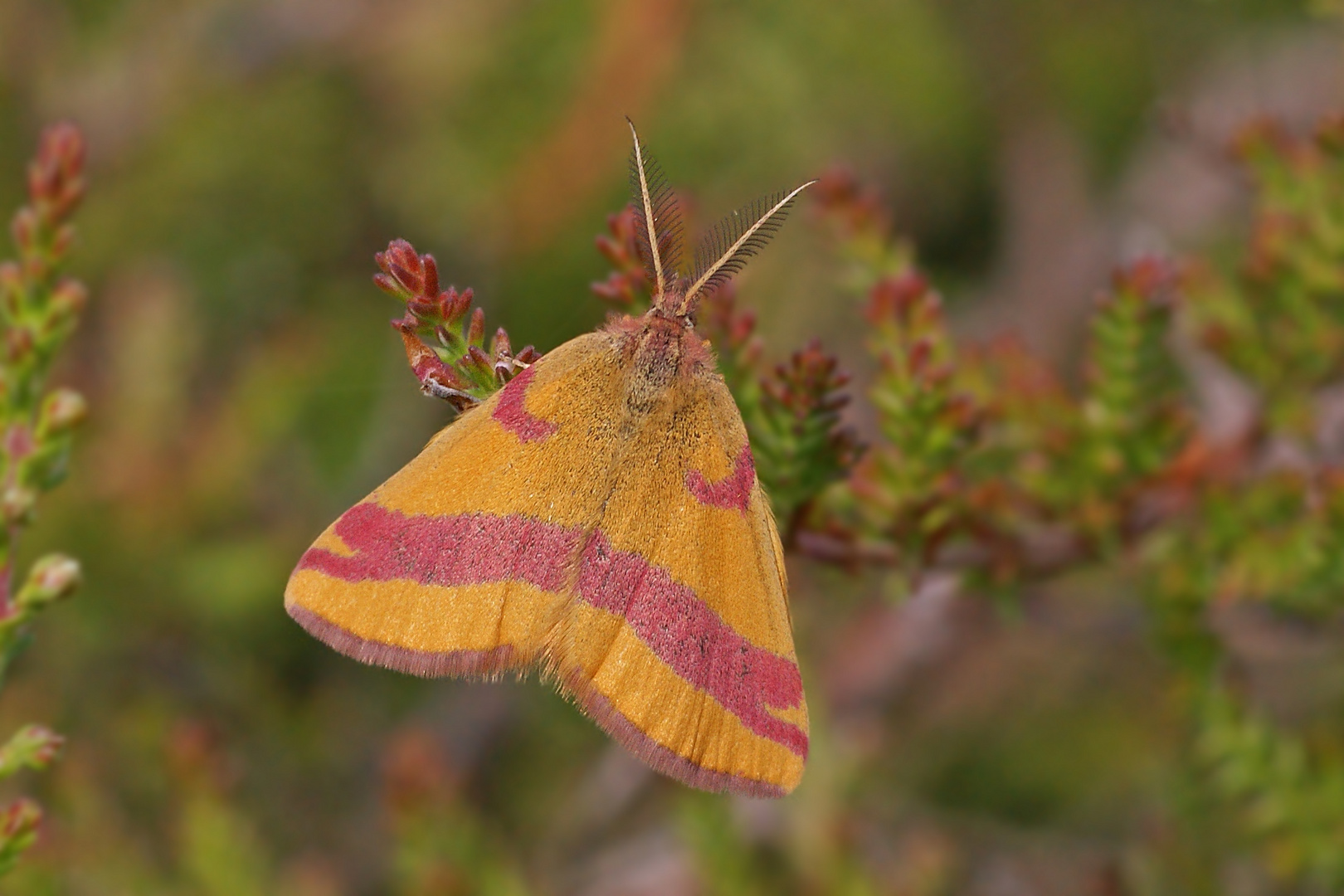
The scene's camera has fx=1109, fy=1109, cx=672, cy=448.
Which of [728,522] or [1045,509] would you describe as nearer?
[728,522]

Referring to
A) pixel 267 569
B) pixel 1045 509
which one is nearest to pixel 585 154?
pixel 267 569

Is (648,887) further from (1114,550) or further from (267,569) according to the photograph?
(1114,550)

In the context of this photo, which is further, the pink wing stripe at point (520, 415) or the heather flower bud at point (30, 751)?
the pink wing stripe at point (520, 415)

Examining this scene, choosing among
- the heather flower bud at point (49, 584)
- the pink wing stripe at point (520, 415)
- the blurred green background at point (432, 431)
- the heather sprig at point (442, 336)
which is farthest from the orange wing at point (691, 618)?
the blurred green background at point (432, 431)

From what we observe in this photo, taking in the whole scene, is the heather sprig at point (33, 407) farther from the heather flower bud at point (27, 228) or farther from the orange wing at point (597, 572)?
the orange wing at point (597, 572)

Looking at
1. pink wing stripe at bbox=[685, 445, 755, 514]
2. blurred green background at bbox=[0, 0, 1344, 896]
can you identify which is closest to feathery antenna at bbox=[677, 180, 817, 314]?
pink wing stripe at bbox=[685, 445, 755, 514]

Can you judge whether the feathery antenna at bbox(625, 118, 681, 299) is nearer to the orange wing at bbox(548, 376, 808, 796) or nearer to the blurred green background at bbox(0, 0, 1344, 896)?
the orange wing at bbox(548, 376, 808, 796)

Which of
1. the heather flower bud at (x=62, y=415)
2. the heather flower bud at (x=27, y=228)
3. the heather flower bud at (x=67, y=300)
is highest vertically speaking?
the heather flower bud at (x=27, y=228)
